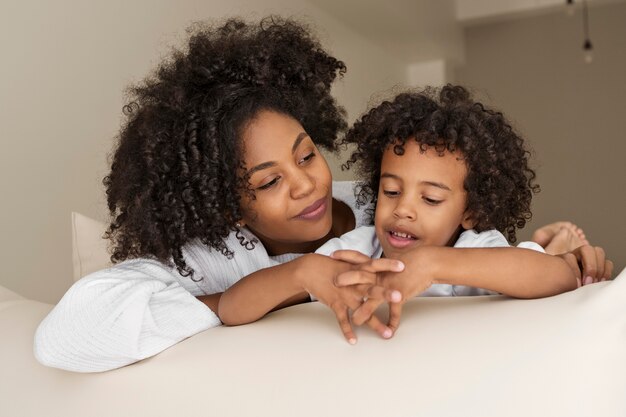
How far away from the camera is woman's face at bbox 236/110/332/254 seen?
46.4 inches

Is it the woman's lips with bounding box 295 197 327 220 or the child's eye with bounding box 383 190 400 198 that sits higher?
the child's eye with bounding box 383 190 400 198

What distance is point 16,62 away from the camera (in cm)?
170

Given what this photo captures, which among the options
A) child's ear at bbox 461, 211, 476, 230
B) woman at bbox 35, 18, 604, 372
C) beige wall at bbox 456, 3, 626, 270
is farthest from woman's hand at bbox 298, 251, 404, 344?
beige wall at bbox 456, 3, 626, 270

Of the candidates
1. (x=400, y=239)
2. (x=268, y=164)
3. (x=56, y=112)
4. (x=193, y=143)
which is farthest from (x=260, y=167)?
(x=56, y=112)

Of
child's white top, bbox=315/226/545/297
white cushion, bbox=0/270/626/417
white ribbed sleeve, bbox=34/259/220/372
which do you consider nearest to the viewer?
white cushion, bbox=0/270/626/417

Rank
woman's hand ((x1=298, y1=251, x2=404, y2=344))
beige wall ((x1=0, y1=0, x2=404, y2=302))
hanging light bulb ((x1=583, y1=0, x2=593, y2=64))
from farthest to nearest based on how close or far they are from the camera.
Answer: hanging light bulb ((x1=583, y1=0, x2=593, y2=64))
beige wall ((x1=0, y1=0, x2=404, y2=302))
woman's hand ((x1=298, y1=251, x2=404, y2=344))

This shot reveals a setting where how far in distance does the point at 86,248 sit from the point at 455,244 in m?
0.69

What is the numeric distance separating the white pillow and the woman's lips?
0.42 meters

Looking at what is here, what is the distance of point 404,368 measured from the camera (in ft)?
2.30

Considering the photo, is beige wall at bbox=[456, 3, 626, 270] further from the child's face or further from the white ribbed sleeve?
the white ribbed sleeve

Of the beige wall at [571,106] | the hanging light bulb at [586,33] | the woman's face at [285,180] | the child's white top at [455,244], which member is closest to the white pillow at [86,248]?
the woman's face at [285,180]

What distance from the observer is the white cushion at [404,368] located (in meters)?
0.65

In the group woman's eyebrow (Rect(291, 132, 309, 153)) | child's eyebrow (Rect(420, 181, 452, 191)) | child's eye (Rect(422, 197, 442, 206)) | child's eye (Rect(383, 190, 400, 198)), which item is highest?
woman's eyebrow (Rect(291, 132, 309, 153))

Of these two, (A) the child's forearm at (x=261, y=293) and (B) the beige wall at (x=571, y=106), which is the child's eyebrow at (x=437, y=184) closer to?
(A) the child's forearm at (x=261, y=293)
